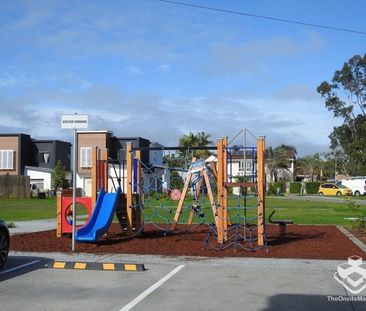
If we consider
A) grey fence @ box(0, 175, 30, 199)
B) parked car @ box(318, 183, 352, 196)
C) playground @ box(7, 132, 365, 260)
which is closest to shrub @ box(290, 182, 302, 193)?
parked car @ box(318, 183, 352, 196)

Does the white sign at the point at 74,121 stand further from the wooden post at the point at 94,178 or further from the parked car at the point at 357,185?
the parked car at the point at 357,185

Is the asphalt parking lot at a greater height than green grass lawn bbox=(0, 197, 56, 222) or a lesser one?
lesser

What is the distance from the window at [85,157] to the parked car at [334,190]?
2856cm

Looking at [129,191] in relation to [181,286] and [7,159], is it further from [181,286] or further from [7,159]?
[7,159]

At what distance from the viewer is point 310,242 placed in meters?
13.9

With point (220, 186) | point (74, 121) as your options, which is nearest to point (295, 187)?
point (220, 186)

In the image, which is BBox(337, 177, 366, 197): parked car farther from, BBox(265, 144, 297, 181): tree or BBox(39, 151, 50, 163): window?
BBox(39, 151, 50, 163): window

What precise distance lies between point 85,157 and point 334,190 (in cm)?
2990

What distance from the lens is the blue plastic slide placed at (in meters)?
13.2

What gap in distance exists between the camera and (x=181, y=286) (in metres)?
8.45

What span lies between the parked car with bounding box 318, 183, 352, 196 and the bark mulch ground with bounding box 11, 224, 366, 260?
49.2 m

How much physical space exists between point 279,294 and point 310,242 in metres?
6.29

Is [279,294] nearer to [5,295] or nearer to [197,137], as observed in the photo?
[5,295]

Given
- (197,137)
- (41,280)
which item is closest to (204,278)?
(41,280)
